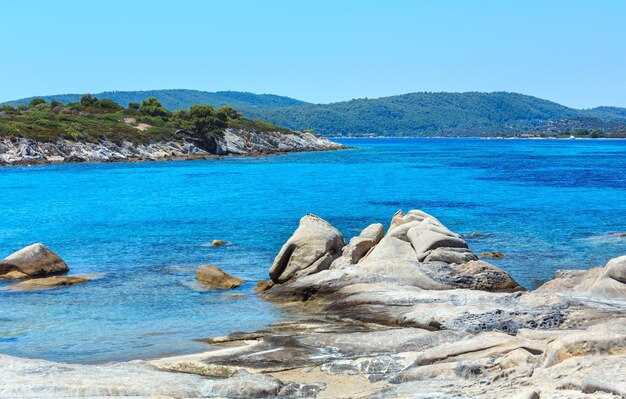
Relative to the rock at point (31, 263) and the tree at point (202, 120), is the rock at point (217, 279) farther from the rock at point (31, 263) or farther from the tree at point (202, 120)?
the tree at point (202, 120)

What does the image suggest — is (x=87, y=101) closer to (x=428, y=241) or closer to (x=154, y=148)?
(x=154, y=148)

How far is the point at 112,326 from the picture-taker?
21.9 m

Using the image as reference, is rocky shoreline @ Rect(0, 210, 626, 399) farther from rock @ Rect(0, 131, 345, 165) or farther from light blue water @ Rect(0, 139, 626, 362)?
rock @ Rect(0, 131, 345, 165)

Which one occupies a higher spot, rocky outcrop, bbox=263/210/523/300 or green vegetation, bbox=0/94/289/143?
green vegetation, bbox=0/94/289/143

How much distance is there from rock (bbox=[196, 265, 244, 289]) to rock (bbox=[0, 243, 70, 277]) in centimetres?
649

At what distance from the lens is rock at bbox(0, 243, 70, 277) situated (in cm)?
2911

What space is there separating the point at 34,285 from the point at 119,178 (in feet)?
207

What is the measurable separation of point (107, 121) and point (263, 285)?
114934 mm

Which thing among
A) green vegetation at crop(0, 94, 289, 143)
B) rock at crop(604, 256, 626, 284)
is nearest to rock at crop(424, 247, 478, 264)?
rock at crop(604, 256, 626, 284)

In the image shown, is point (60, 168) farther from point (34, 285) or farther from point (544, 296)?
point (544, 296)

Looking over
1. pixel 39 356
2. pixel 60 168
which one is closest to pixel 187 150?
pixel 60 168

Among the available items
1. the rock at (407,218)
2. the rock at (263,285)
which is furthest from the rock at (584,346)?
the rock at (407,218)

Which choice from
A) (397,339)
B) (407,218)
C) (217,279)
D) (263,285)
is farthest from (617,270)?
(217,279)

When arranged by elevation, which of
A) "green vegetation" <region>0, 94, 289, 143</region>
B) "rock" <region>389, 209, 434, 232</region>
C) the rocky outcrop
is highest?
"green vegetation" <region>0, 94, 289, 143</region>
